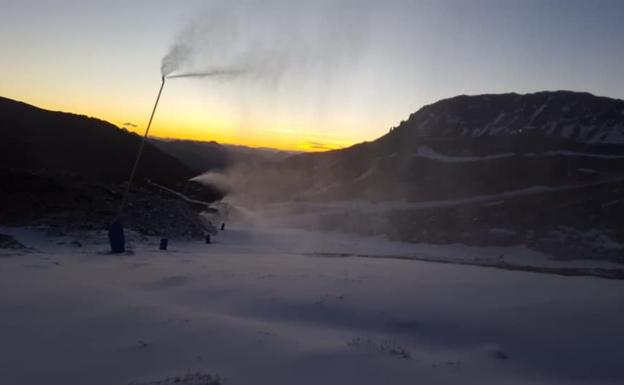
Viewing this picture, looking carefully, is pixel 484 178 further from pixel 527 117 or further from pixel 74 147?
pixel 74 147

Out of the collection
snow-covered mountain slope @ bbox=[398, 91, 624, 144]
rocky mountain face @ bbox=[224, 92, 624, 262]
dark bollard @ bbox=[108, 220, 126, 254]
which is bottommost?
dark bollard @ bbox=[108, 220, 126, 254]

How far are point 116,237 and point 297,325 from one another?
40.9ft

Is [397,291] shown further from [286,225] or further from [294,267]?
[286,225]

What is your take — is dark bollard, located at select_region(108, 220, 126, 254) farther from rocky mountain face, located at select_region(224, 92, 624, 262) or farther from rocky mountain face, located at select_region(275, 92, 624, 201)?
rocky mountain face, located at select_region(275, 92, 624, 201)

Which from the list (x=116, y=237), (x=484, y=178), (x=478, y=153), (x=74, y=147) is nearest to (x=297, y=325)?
(x=116, y=237)

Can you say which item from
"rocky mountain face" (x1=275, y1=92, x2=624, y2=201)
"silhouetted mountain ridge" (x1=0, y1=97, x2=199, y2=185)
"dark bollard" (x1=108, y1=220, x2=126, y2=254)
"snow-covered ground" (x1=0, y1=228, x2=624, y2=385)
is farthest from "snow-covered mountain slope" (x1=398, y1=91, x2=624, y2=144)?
"snow-covered ground" (x1=0, y1=228, x2=624, y2=385)

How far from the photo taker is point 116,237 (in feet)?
70.6

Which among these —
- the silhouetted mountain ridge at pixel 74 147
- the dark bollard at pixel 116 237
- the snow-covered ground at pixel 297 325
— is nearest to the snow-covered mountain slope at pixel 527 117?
the silhouetted mountain ridge at pixel 74 147

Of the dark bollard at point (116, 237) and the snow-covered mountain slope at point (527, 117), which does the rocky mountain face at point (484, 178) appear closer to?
the snow-covered mountain slope at point (527, 117)

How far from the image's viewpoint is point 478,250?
45.6 metres

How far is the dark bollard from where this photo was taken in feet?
70.3

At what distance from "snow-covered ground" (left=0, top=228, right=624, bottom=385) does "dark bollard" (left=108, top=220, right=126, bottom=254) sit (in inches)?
96.8

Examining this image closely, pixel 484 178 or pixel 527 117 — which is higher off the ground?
pixel 527 117

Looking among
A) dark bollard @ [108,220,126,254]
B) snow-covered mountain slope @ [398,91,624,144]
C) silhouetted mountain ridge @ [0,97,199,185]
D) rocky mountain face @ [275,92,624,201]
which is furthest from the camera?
snow-covered mountain slope @ [398,91,624,144]
